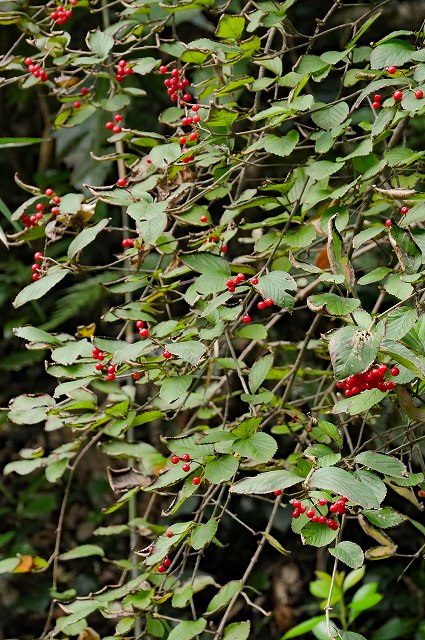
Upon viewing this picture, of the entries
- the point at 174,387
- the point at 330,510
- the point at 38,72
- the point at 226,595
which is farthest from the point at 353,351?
the point at 38,72

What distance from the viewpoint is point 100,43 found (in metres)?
1.17

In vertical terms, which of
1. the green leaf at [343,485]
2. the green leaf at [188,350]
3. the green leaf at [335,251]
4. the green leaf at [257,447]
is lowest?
the green leaf at [257,447]

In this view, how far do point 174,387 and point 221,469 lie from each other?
11 cm

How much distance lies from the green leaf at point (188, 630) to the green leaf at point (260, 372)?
296mm

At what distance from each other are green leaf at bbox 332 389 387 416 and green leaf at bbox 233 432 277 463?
8 centimetres

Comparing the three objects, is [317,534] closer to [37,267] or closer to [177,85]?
[37,267]

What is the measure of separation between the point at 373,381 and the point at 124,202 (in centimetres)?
39

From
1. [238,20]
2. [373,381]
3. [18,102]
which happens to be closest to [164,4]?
[238,20]

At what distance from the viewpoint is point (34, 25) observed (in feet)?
4.18

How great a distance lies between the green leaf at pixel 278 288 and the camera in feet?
2.69

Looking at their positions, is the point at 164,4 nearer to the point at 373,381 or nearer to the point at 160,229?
the point at 160,229

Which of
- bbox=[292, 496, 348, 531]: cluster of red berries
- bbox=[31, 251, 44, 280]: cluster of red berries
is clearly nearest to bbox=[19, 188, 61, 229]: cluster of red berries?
bbox=[31, 251, 44, 280]: cluster of red berries

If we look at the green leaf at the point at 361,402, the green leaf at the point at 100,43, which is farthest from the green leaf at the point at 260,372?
the green leaf at the point at 100,43

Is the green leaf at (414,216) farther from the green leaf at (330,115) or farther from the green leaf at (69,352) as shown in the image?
the green leaf at (69,352)
